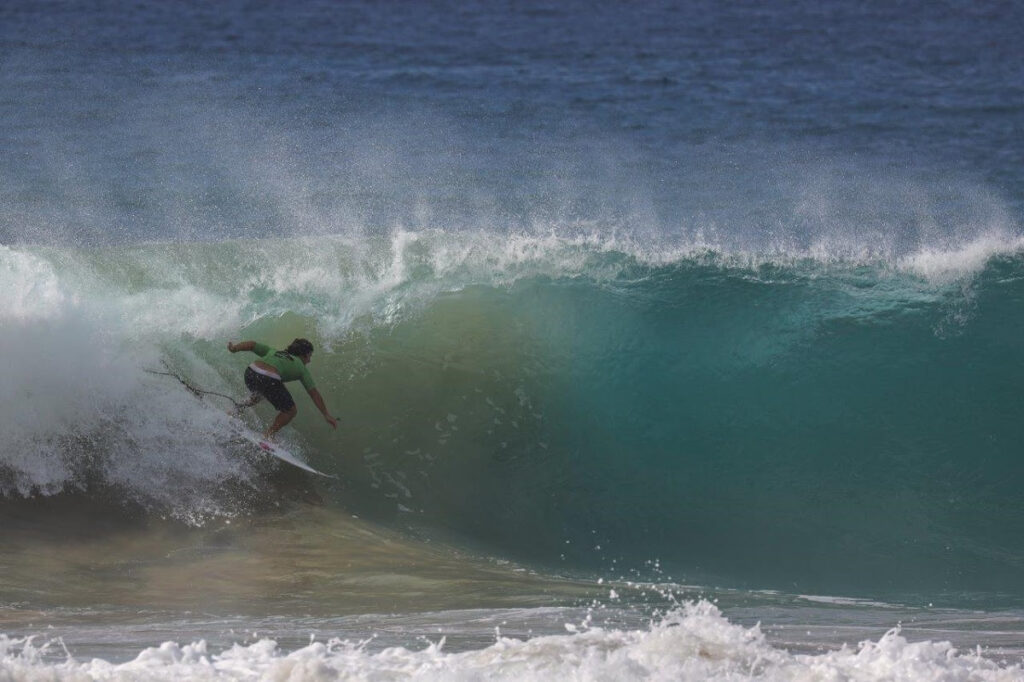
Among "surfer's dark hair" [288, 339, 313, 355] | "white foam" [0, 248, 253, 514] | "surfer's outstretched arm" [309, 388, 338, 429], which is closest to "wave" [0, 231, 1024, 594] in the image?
"white foam" [0, 248, 253, 514]

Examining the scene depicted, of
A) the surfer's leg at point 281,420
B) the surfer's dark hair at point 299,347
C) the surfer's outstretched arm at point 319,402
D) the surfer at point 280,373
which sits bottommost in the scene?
the surfer's leg at point 281,420

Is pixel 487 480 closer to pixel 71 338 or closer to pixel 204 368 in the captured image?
pixel 204 368

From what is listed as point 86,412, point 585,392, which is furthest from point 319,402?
point 585,392

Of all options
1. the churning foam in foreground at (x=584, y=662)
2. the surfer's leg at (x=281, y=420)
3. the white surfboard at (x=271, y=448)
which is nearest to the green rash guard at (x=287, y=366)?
the surfer's leg at (x=281, y=420)

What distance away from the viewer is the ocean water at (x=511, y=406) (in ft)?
26.5

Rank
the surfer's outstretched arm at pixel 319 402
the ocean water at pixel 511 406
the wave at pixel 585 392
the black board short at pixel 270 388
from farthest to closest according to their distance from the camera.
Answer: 1. the black board short at pixel 270 388
2. the surfer's outstretched arm at pixel 319 402
3. the wave at pixel 585 392
4. the ocean water at pixel 511 406

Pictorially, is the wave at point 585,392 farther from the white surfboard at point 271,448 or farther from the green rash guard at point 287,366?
the green rash guard at point 287,366

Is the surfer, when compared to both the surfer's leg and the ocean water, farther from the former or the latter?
the ocean water

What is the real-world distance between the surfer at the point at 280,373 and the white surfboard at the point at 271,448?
0.85 feet

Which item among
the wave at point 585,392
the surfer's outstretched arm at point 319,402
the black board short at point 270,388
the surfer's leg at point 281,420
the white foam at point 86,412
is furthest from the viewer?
the surfer's leg at point 281,420

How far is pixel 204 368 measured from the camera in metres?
11.7

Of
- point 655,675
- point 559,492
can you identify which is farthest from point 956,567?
point 655,675

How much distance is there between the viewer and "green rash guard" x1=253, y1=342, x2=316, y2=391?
35.2 feet

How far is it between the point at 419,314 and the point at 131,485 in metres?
3.47
